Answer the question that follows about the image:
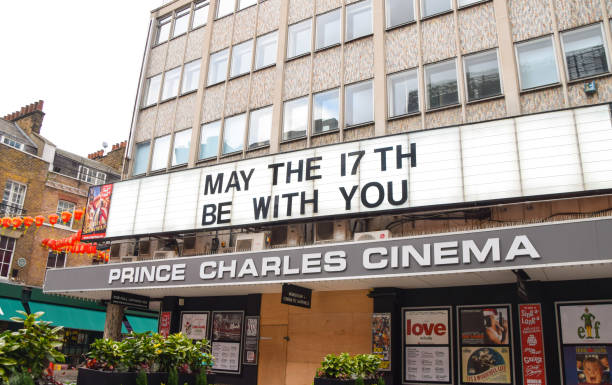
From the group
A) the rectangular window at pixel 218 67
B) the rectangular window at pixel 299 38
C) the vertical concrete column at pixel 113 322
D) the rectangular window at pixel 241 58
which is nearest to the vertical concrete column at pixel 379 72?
the rectangular window at pixel 299 38

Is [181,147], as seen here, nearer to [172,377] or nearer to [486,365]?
[172,377]

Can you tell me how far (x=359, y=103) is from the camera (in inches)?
635

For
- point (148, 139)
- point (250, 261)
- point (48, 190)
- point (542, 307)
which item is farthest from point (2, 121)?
point (542, 307)

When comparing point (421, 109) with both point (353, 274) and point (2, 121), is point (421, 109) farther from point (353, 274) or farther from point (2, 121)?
point (2, 121)

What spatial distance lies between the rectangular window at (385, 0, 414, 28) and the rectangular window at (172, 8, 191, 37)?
996 cm

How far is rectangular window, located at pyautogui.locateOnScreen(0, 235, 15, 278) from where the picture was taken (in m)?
29.2

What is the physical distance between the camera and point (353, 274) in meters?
12.1

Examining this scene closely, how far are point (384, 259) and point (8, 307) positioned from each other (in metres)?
22.4

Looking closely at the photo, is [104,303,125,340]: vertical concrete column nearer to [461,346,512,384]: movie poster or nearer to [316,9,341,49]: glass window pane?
[316,9,341,49]: glass window pane

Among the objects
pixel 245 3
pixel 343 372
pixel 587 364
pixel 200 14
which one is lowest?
pixel 343 372

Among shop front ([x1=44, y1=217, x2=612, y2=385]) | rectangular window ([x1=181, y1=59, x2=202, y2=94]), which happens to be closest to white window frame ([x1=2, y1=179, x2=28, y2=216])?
rectangular window ([x1=181, y1=59, x2=202, y2=94])

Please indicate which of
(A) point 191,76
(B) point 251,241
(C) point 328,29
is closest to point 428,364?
(B) point 251,241

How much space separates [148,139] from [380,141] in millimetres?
11414

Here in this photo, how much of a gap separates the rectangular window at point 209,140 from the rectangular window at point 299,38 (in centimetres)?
390
